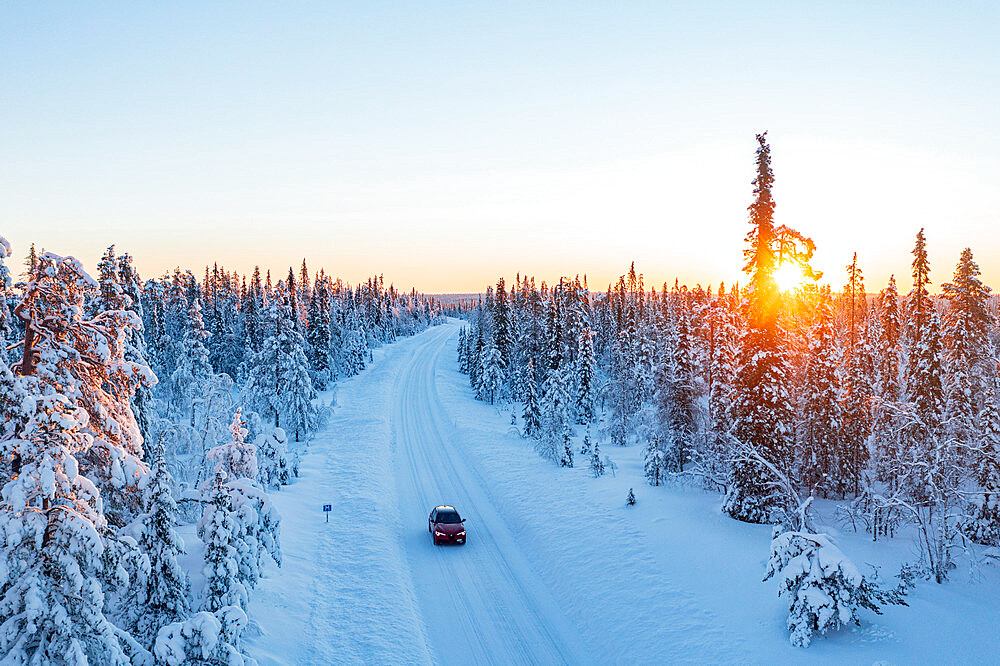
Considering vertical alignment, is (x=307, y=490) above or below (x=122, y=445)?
below

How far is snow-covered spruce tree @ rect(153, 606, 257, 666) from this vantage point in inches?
404

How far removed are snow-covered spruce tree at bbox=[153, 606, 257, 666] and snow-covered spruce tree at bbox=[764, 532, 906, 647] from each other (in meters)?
13.0

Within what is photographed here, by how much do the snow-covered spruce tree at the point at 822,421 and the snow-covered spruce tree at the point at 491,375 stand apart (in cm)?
4292

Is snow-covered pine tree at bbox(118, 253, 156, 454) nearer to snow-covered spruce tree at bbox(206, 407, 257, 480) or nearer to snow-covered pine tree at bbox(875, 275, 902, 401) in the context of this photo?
snow-covered spruce tree at bbox(206, 407, 257, 480)

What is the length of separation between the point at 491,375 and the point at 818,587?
5449 cm

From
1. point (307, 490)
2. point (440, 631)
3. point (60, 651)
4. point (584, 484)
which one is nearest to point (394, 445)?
point (307, 490)

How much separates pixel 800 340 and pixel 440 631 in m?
19.0

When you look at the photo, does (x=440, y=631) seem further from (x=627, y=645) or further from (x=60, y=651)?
(x=60, y=651)

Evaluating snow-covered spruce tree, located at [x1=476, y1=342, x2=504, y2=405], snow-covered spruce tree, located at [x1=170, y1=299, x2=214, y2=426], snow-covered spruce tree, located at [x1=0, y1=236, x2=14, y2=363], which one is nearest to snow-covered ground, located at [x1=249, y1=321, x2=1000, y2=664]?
snow-covered spruce tree, located at [x1=0, y1=236, x2=14, y2=363]

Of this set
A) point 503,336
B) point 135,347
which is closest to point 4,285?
point 135,347

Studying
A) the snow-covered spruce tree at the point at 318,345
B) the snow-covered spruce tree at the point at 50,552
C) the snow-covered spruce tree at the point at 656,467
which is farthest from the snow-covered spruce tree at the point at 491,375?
the snow-covered spruce tree at the point at 50,552

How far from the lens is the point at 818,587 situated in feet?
43.7

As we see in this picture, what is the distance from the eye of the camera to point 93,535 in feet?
29.1

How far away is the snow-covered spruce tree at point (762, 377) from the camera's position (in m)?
21.3
